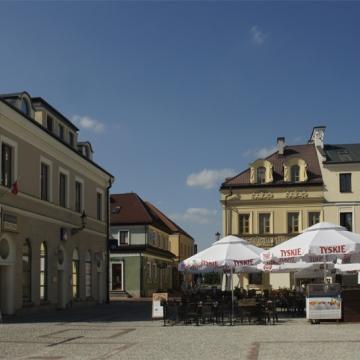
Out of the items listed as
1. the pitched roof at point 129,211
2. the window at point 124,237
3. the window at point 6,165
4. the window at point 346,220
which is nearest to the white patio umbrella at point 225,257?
the window at point 6,165

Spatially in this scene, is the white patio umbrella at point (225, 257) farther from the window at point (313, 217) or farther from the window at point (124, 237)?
the window at point (124, 237)

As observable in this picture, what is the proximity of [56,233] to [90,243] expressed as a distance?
6.23 m

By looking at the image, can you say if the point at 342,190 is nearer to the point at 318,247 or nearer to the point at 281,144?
the point at 281,144

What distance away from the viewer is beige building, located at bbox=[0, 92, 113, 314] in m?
24.7

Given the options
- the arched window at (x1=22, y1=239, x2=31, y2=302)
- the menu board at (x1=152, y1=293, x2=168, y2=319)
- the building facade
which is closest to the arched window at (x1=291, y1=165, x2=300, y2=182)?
the building facade

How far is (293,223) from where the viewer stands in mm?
45938

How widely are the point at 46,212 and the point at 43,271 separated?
2608 mm

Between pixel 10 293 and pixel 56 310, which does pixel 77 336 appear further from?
pixel 56 310

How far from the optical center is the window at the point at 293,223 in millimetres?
45781

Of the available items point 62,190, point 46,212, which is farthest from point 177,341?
point 62,190

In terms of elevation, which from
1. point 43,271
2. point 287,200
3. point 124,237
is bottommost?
point 43,271

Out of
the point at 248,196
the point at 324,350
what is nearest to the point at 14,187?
the point at 324,350

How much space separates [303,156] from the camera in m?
48.8

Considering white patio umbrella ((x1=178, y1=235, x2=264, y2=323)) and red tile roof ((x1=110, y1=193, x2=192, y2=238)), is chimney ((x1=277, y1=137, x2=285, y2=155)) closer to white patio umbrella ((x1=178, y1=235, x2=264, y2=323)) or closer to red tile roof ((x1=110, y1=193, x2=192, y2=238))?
red tile roof ((x1=110, y1=193, x2=192, y2=238))
